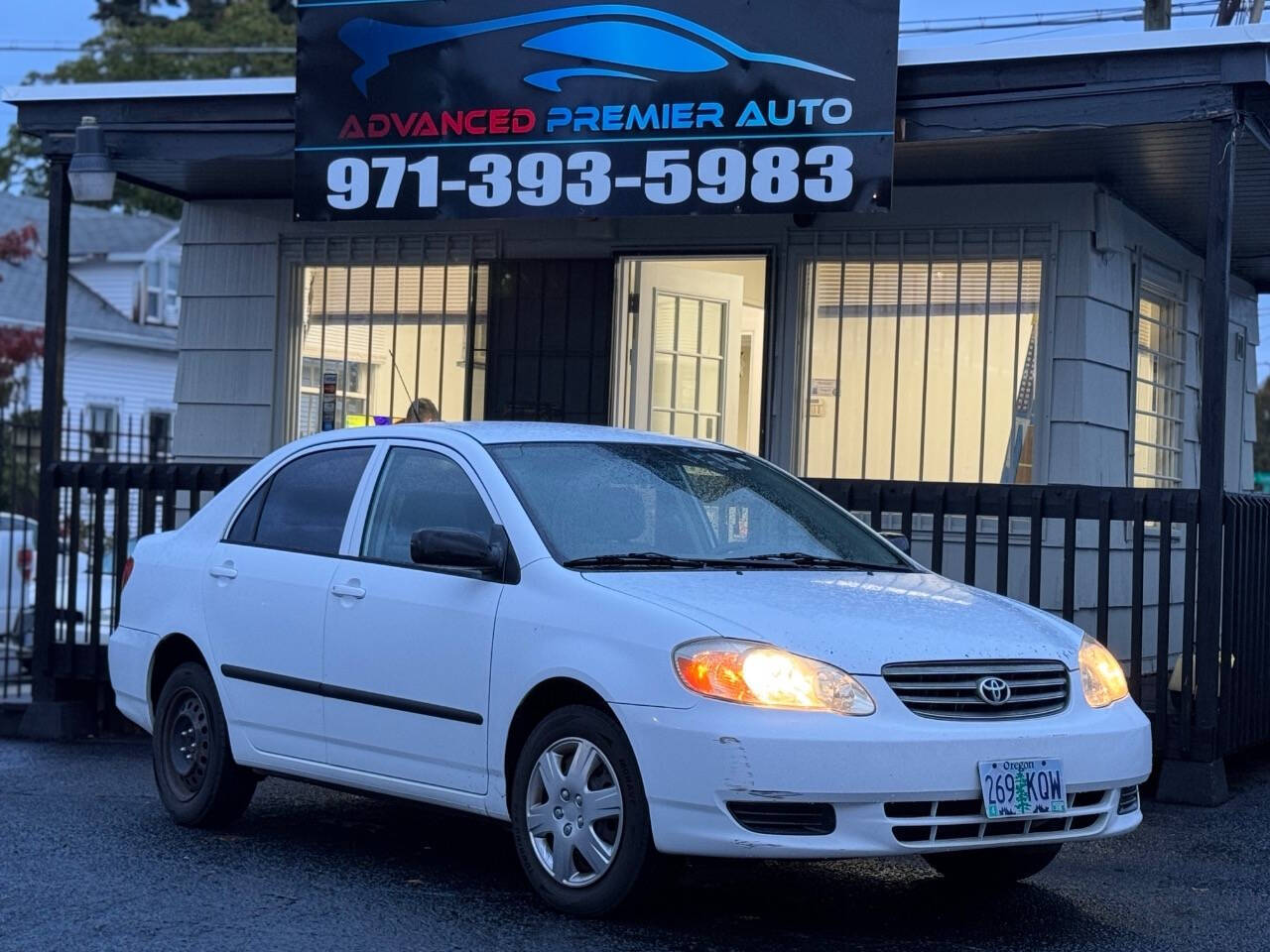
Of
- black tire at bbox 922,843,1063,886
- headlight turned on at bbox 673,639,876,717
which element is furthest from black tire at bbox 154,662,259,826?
black tire at bbox 922,843,1063,886

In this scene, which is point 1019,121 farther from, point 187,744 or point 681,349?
point 187,744

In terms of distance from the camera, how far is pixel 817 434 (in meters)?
12.0

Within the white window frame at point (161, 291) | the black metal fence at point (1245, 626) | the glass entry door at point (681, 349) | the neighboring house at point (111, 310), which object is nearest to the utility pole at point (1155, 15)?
the glass entry door at point (681, 349)

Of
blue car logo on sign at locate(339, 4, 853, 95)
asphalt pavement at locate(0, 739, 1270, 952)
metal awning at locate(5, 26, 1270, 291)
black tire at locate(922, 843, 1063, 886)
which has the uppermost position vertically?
blue car logo on sign at locate(339, 4, 853, 95)

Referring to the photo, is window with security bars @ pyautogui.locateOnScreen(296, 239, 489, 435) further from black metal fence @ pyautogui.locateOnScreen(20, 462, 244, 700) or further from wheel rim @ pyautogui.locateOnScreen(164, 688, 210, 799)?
wheel rim @ pyautogui.locateOnScreen(164, 688, 210, 799)

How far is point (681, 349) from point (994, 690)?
284 inches

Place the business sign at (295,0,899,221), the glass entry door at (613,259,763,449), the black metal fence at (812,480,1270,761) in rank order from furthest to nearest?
the glass entry door at (613,259,763,449)
the business sign at (295,0,899,221)
the black metal fence at (812,480,1270,761)

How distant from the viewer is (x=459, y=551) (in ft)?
20.4

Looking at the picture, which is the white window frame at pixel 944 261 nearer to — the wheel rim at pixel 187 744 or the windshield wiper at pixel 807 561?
the windshield wiper at pixel 807 561

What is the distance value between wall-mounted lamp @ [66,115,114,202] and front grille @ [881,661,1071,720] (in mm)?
6518

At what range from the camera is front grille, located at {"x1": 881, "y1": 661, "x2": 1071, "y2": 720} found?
564 cm

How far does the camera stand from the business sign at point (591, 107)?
9.59 metres

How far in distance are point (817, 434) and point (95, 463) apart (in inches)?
171

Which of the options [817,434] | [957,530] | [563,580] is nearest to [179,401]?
[817,434]
